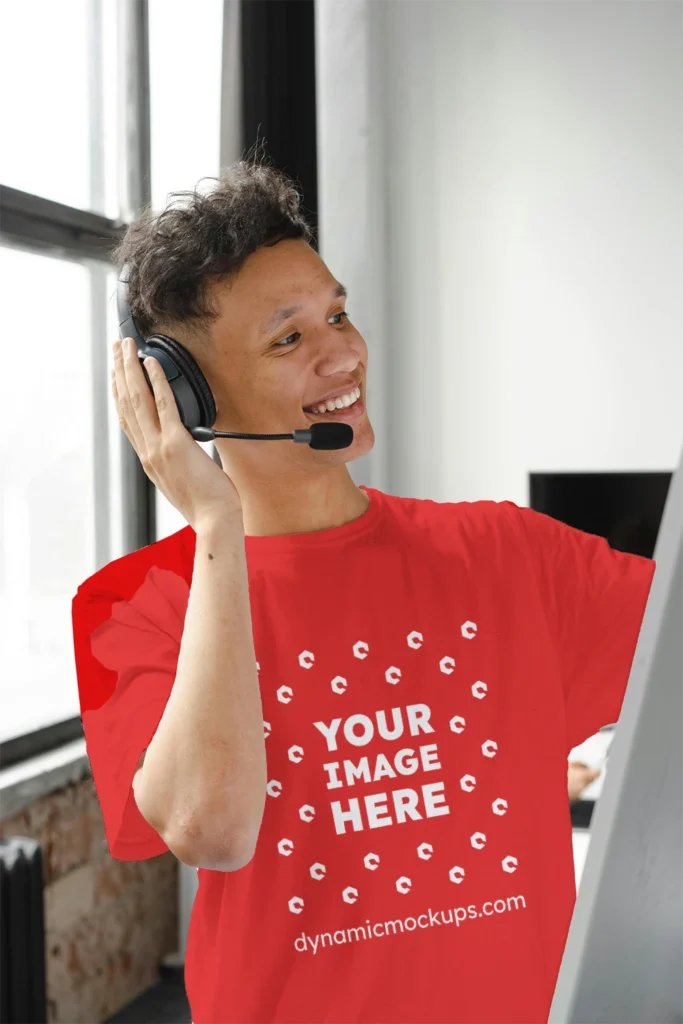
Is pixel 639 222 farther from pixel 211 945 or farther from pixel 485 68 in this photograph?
pixel 211 945

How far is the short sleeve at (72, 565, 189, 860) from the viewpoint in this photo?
0.94 m

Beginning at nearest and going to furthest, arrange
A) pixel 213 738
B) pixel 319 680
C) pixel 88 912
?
pixel 213 738
pixel 319 680
pixel 88 912

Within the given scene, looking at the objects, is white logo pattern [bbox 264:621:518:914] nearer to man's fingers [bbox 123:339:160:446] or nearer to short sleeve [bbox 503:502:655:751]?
short sleeve [bbox 503:502:655:751]

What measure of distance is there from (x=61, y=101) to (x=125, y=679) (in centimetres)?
189

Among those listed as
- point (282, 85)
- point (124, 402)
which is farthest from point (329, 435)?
point (282, 85)

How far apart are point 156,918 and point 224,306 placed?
1925 mm

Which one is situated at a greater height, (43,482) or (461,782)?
(43,482)

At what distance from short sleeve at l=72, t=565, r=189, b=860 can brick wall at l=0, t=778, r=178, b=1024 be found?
117cm

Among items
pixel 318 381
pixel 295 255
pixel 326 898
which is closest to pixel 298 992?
pixel 326 898

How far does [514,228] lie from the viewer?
2.72m

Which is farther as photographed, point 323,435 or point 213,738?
point 323,435

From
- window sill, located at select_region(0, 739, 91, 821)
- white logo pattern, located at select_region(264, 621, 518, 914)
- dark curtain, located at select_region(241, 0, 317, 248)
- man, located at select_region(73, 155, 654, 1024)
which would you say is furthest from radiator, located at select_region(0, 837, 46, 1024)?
dark curtain, located at select_region(241, 0, 317, 248)

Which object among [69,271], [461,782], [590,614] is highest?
[69,271]

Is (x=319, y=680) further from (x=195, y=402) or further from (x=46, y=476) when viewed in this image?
(x=46, y=476)
